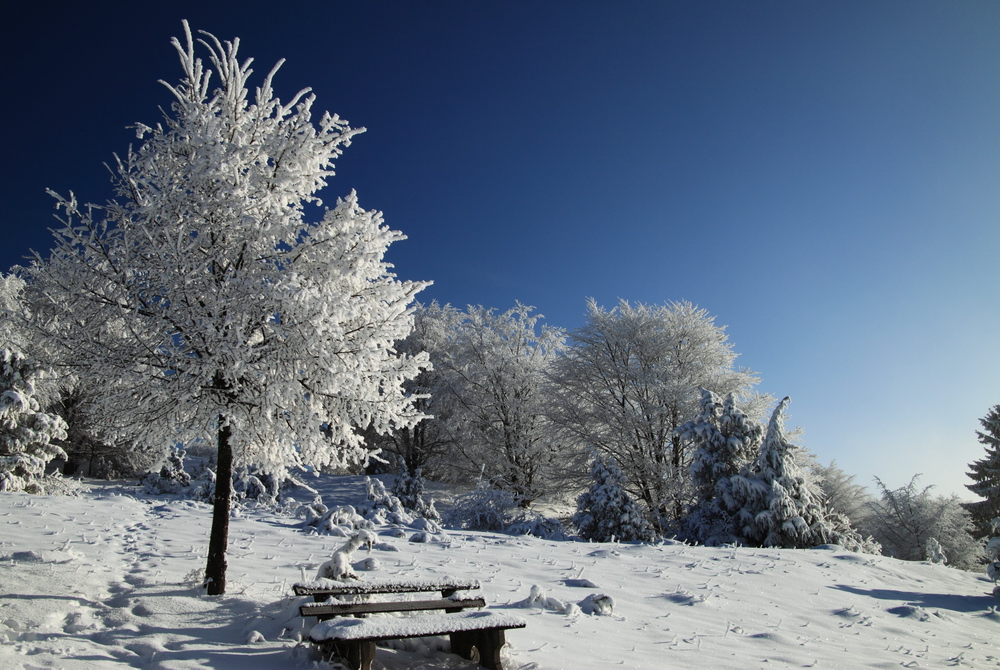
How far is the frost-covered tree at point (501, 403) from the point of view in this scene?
75.7 ft

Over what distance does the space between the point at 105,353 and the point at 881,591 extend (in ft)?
35.3

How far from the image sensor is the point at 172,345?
5.28 meters

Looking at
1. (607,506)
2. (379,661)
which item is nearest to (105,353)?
(379,661)

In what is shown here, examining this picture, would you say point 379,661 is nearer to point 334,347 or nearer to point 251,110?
point 334,347

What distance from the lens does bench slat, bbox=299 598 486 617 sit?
3.84 metres

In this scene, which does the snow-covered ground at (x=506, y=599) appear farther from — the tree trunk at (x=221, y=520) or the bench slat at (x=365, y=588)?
the bench slat at (x=365, y=588)

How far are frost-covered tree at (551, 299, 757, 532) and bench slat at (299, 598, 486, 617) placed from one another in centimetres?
1546

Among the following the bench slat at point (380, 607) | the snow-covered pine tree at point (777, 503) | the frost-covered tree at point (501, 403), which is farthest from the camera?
the frost-covered tree at point (501, 403)

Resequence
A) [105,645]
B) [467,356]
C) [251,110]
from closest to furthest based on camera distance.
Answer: [105,645]
[251,110]
[467,356]

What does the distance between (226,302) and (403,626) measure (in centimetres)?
328

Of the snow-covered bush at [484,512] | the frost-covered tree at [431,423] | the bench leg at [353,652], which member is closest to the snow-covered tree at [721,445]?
the snow-covered bush at [484,512]

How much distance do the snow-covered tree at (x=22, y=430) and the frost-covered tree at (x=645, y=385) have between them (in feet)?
52.6

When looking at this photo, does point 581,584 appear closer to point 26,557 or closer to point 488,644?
point 488,644

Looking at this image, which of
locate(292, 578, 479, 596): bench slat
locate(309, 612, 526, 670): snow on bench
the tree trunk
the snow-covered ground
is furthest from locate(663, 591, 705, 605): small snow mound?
the tree trunk
